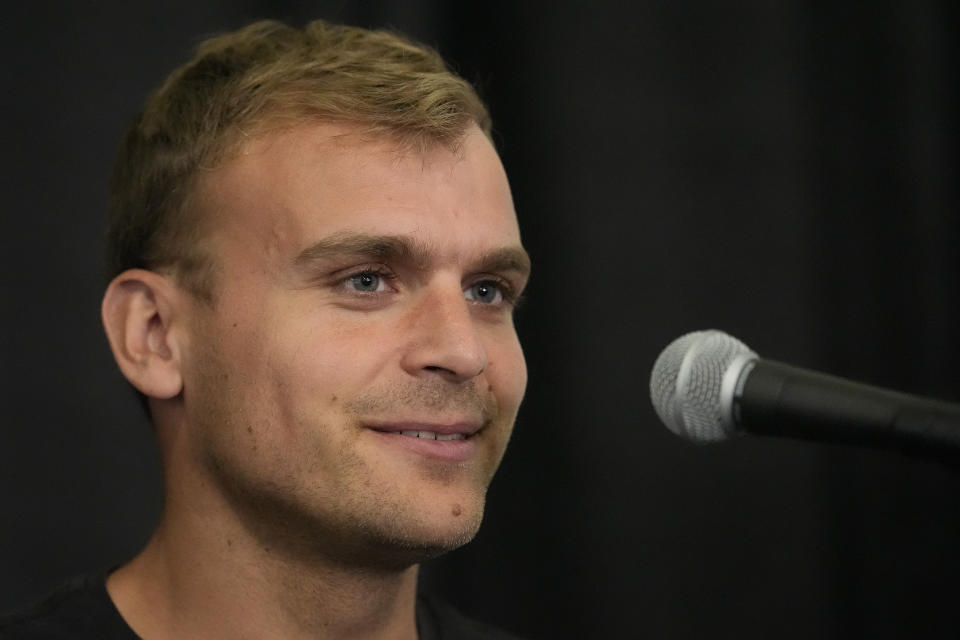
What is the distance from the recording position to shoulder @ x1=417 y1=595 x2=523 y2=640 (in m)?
1.97

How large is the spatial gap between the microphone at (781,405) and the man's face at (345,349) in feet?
1.14

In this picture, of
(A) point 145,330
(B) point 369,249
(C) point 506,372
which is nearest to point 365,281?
(B) point 369,249

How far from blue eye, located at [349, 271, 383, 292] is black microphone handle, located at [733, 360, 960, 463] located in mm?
598

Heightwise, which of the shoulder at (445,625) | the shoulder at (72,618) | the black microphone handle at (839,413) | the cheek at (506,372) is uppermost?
the black microphone handle at (839,413)

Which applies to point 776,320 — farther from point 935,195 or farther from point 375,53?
point 375,53

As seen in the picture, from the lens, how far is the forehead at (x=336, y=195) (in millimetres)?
1657

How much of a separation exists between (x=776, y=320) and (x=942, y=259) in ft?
1.27

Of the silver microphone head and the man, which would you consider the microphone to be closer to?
the silver microphone head

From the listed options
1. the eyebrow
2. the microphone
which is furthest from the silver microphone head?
the eyebrow

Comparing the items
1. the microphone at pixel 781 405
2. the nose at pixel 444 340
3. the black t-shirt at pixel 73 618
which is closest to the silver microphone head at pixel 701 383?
the microphone at pixel 781 405

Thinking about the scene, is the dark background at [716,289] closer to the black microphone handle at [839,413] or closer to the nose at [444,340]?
the nose at [444,340]

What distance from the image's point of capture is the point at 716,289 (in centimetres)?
254

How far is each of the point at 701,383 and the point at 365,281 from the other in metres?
0.55

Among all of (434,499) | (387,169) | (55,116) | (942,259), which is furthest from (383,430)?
(942,259)
